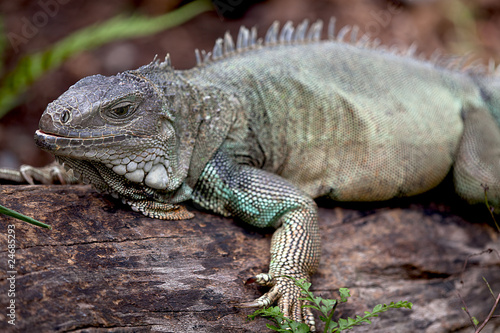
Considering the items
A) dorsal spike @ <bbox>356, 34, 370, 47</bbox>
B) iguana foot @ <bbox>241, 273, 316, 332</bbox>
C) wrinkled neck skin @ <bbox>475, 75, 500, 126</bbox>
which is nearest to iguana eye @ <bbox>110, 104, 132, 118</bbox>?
iguana foot @ <bbox>241, 273, 316, 332</bbox>

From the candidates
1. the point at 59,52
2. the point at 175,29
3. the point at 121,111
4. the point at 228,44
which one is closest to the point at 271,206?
the point at 121,111

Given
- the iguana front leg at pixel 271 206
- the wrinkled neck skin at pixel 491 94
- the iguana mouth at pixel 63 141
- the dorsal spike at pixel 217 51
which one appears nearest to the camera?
the iguana mouth at pixel 63 141

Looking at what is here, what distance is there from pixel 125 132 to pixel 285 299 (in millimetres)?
1870

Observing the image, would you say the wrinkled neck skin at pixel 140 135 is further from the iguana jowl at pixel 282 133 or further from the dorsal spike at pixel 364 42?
the dorsal spike at pixel 364 42

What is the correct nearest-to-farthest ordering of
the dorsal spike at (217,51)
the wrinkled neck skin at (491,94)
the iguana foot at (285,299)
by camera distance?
the iguana foot at (285,299) → the dorsal spike at (217,51) → the wrinkled neck skin at (491,94)

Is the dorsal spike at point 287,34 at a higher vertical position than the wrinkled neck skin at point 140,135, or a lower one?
higher

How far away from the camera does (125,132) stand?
149 inches

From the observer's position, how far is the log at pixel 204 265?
3342 millimetres

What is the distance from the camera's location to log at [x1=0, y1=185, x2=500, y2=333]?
3.34m

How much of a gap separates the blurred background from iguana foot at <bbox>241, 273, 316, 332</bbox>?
20.0 ft

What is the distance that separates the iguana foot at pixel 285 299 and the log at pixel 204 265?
5.8 inches

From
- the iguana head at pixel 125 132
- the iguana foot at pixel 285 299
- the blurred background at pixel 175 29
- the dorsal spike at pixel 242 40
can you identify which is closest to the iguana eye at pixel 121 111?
the iguana head at pixel 125 132

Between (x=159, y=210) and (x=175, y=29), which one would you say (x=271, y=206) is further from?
(x=175, y=29)

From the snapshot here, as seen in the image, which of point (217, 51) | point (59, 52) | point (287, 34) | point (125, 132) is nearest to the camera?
point (125, 132)
